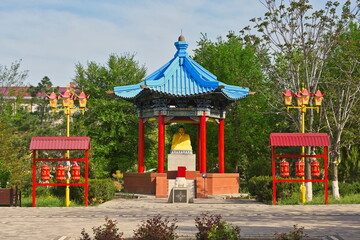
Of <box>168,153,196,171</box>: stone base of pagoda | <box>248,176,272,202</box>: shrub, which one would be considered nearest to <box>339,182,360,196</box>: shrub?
<box>248,176,272,202</box>: shrub

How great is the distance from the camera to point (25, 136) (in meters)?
34.2

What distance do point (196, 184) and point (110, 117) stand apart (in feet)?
46.8

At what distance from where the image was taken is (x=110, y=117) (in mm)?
42094

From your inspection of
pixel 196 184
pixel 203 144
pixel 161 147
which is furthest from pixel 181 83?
pixel 196 184

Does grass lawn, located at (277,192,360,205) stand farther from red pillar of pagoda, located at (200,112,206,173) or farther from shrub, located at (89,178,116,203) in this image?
red pillar of pagoda, located at (200,112,206,173)

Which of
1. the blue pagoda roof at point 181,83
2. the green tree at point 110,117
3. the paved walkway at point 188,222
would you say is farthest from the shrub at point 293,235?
the green tree at point 110,117

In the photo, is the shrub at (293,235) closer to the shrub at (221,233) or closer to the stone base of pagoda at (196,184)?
the shrub at (221,233)

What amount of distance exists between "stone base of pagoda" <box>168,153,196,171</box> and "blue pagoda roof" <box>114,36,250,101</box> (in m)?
4.37

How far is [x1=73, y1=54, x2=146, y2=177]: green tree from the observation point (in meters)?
42.2

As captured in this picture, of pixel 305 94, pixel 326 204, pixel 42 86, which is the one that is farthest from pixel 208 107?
pixel 42 86

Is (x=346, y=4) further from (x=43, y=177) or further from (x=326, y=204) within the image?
(x=43, y=177)

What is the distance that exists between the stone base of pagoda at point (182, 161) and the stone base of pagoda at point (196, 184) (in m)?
1.59

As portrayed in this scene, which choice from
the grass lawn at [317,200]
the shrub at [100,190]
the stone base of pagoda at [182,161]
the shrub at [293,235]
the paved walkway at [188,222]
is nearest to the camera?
the shrub at [293,235]

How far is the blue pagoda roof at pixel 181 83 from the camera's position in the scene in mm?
30062
